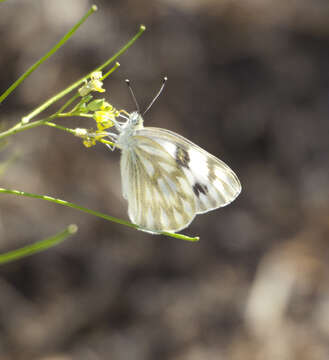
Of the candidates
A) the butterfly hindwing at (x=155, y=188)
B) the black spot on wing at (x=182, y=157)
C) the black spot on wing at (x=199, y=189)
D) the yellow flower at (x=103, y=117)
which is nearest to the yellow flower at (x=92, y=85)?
the yellow flower at (x=103, y=117)

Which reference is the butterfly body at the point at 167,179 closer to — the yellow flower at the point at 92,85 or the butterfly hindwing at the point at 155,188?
the butterfly hindwing at the point at 155,188

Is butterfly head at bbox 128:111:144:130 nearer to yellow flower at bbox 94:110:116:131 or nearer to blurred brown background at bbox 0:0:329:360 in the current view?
yellow flower at bbox 94:110:116:131

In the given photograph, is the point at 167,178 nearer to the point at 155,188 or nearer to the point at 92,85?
the point at 155,188

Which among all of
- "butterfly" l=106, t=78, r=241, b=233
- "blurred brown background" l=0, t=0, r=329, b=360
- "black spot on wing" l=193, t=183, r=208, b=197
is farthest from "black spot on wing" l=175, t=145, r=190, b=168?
"blurred brown background" l=0, t=0, r=329, b=360

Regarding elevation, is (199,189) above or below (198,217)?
below

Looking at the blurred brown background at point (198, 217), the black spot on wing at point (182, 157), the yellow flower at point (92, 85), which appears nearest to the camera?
the yellow flower at point (92, 85)

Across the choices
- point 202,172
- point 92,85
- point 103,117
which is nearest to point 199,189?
point 202,172

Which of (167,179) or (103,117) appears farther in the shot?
(167,179)
